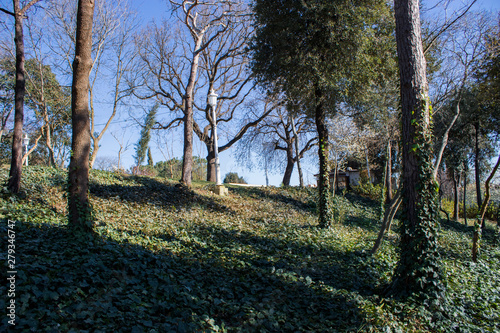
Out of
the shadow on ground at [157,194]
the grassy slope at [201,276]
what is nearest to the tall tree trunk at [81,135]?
the grassy slope at [201,276]

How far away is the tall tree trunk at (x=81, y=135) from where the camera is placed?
5.89 meters

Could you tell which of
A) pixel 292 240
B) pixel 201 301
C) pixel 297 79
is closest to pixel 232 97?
pixel 297 79

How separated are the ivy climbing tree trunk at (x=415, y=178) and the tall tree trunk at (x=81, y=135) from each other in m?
6.01

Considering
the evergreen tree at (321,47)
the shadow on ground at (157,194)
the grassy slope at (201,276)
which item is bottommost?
the grassy slope at (201,276)

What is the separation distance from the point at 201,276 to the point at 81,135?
12.1 ft

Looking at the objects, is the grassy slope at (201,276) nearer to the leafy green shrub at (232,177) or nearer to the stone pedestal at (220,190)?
the stone pedestal at (220,190)

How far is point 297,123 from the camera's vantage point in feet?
80.3

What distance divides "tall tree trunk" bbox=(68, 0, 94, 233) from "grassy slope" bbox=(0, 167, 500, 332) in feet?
1.46

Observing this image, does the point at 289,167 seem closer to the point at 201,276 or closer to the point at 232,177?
the point at 201,276

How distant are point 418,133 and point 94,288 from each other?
5643 mm

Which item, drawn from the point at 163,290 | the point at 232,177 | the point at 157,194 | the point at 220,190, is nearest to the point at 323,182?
the point at 220,190

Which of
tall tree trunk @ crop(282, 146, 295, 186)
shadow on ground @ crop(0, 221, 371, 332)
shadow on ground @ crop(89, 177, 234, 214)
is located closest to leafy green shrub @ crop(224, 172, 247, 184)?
tall tree trunk @ crop(282, 146, 295, 186)

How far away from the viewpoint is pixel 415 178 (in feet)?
17.5

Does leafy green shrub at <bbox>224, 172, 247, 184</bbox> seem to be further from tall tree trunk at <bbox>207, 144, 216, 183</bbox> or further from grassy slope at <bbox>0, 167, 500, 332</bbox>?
grassy slope at <bbox>0, 167, 500, 332</bbox>
